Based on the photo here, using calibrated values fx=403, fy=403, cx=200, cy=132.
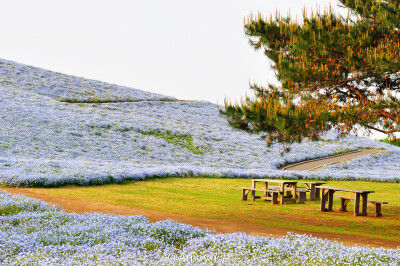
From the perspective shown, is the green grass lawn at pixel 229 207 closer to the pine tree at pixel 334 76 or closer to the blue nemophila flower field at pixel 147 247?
the pine tree at pixel 334 76

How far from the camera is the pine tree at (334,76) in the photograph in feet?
42.9

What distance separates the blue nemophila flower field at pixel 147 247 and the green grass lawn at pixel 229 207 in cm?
407

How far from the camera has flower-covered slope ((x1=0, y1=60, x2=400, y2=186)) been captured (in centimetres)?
2646

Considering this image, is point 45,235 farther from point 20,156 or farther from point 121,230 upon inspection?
point 20,156

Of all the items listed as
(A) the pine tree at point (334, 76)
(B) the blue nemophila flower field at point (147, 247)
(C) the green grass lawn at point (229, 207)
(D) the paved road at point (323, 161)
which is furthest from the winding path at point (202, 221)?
(D) the paved road at point (323, 161)

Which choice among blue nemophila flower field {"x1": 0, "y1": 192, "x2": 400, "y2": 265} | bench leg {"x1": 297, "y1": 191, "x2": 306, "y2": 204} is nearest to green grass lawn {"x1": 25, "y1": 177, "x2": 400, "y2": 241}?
bench leg {"x1": 297, "y1": 191, "x2": 306, "y2": 204}

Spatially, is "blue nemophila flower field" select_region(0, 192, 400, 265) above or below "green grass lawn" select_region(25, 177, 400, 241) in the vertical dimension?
above

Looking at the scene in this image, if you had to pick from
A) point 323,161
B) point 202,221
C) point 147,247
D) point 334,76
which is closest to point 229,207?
point 202,221

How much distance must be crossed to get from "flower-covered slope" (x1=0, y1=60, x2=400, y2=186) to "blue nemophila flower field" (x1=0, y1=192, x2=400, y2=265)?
482 inches

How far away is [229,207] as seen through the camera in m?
16.3

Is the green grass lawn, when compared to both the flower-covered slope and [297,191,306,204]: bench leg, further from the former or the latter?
the flower-covered slope

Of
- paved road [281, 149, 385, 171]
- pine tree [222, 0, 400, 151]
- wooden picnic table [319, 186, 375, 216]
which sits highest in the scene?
pine tree [222, 0, 400, 151]

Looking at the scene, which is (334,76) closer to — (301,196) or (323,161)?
(301,196)

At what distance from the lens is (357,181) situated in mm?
32500
